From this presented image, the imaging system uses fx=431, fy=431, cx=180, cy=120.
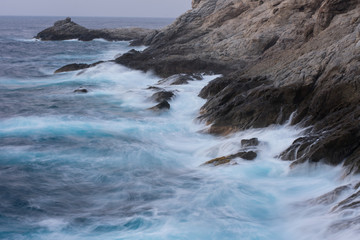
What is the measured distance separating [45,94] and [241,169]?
1163cm

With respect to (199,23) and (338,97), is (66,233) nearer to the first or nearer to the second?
(338,97)

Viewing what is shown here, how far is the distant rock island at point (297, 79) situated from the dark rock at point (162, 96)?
1.19 m

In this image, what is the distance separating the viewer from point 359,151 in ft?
25.8

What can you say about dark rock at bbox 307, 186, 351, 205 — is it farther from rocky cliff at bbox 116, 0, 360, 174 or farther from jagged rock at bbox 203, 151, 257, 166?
jagged rock at bbox 203, 151, 257, 166

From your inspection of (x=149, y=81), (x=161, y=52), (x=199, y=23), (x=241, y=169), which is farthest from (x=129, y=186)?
(x=199, y=23)

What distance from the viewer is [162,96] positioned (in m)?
15.8

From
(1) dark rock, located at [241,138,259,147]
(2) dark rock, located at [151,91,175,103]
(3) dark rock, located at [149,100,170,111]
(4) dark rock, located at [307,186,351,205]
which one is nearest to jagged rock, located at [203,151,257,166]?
(1) dark rock, located at [241,138,259,147]

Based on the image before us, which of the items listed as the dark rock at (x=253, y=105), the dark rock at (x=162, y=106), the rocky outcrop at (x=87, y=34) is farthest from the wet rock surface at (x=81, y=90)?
the rocky outcrop at (x=87, y=34)

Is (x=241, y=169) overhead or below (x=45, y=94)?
below

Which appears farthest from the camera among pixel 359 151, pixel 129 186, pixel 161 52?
pixel 161 52

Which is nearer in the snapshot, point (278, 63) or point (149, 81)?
point (278, 63)

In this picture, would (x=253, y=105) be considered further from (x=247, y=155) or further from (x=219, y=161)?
(x=219, y=161)

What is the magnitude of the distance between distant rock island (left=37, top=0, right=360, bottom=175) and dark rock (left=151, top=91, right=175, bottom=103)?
1.19 meters

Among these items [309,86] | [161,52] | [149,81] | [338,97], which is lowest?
[338,97]
